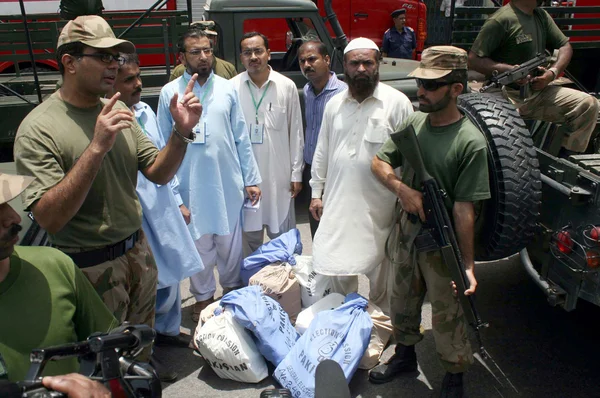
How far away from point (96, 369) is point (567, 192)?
225cm

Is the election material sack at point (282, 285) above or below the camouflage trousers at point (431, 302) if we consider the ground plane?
below

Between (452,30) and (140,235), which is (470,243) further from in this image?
(452,30)

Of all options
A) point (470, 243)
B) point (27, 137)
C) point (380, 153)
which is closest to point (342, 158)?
point (380, 153)

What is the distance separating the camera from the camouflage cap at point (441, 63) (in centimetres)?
271

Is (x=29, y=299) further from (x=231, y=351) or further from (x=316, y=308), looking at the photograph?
(x=316, y=308)

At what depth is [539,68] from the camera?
12.2ft

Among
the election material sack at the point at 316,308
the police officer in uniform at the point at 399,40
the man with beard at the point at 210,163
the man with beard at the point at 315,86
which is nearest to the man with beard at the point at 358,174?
the election material sack at the point at 316,308

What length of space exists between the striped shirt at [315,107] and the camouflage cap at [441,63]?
4.93ft

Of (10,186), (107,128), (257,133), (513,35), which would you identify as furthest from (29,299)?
(513,35)

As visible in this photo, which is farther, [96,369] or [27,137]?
[27,137]

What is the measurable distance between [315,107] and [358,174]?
1168 millimetres

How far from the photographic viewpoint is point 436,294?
2867 millimetres

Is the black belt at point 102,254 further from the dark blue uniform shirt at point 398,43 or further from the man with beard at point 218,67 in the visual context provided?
the dark blue uniform shirt at point 398,43

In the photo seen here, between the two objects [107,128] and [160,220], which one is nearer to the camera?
[107,128]
